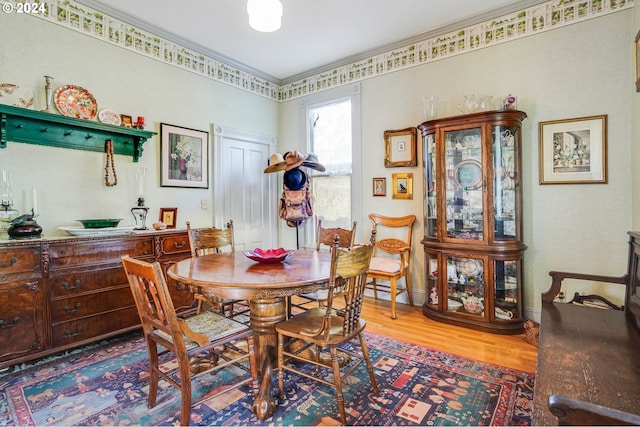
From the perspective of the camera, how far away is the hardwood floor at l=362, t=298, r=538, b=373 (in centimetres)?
246

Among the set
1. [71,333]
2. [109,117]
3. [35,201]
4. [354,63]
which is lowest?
[71,333]

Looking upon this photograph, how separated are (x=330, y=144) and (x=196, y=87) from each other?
1828 millimetres

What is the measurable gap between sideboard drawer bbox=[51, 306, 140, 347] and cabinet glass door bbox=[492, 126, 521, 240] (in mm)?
3351

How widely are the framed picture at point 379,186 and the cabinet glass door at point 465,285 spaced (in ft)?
3.81

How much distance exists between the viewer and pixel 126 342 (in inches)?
111

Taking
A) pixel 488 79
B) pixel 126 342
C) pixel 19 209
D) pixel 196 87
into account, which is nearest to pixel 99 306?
pixel 126 342

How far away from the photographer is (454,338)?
2.84 meters

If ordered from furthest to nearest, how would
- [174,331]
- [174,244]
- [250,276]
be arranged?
[174,244] → [250,276] → [174,331]

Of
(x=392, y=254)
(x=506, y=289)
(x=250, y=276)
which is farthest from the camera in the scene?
(x=392, y=254)

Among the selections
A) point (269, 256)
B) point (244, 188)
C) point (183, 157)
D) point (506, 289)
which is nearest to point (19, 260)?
point (269, 256)

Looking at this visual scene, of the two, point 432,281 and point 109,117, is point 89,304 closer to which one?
point 109,117

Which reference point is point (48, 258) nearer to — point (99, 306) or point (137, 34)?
point (99, 306)

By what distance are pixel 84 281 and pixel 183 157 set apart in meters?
1.70

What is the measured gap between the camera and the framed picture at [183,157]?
3.58m
